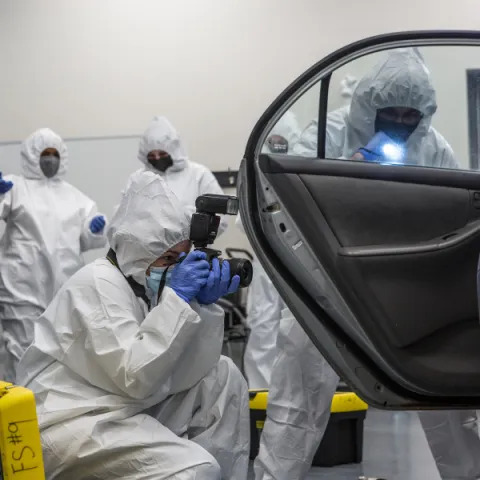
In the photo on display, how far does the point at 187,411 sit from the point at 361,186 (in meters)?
0.88

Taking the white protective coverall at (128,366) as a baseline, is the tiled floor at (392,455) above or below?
below

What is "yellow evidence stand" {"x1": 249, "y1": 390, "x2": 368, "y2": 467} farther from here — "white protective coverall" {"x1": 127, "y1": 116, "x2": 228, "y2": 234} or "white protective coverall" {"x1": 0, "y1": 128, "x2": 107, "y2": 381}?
"white protective coverall" {"x1": 127, "y1": 116, "x2": 228, "y2": 234}

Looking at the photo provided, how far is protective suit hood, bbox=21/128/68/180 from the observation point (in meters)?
4.20

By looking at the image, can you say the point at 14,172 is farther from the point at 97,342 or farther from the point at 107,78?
the point at 97,342

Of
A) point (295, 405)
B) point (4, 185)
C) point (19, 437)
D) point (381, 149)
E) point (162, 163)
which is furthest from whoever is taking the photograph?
point (162, 163)

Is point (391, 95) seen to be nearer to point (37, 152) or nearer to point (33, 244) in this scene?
point (33, 244)

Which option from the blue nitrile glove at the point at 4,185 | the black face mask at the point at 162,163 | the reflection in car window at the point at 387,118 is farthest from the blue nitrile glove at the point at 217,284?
the black face mask at the point at 162,163

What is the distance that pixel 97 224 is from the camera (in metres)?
4.07

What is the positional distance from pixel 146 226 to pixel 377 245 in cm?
66

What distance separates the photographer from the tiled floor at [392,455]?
266cm

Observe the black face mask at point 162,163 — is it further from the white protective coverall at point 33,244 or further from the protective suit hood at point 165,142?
the white protective coverall at point 33,244

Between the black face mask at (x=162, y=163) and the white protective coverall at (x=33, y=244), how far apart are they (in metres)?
0.43

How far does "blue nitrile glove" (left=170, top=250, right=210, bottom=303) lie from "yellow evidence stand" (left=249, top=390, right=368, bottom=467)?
875 millimetres

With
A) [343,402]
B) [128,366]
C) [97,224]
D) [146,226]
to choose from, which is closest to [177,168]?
[97,224]
